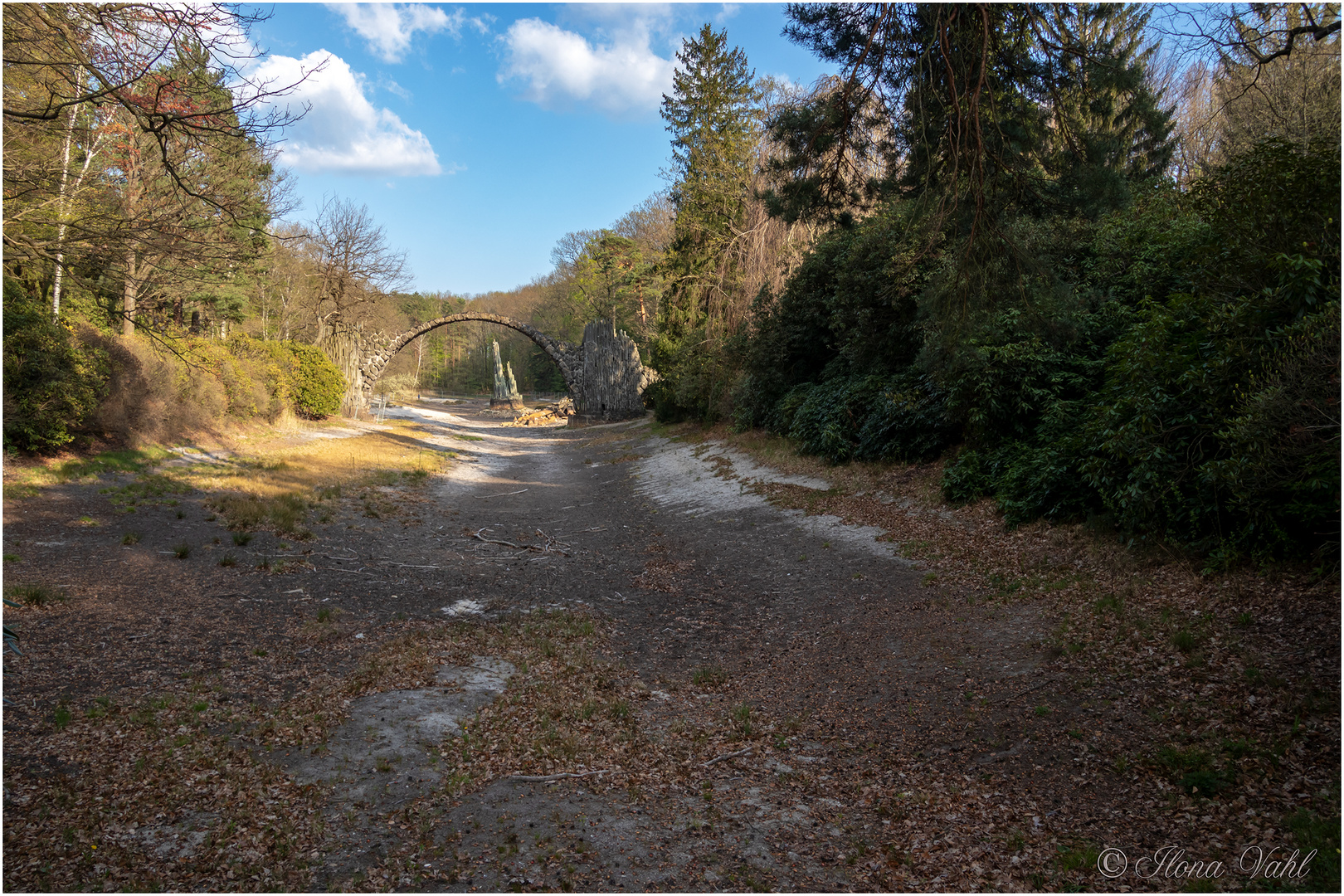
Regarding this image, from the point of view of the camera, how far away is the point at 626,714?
536cm

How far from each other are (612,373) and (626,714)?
30.4 m

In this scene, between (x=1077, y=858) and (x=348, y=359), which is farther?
(x=348, y=359)

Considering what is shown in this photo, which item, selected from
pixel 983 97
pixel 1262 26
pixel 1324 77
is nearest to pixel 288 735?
pixel 983 97

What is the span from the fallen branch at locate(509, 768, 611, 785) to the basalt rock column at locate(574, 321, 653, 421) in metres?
30.9

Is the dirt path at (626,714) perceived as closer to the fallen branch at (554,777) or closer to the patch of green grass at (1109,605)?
the fallen branch at (554,777)

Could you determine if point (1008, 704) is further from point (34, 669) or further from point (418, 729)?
point (34, 669)

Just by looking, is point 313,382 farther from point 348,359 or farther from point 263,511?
point 263,511

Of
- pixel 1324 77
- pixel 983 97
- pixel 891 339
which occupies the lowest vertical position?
pixel 891 339

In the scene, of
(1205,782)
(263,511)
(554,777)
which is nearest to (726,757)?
(554,777)

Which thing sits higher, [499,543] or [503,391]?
[503,391]

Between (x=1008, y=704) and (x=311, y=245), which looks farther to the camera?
(x=311, y=245)

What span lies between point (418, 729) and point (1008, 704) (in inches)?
162

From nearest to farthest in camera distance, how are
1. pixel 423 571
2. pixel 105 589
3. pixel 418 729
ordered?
1. pixel 418 729
2. pixel 105 589
3. pixel 423 571

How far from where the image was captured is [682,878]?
342 cm
